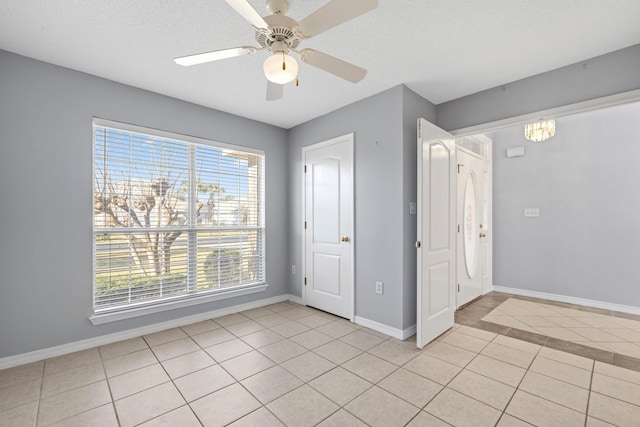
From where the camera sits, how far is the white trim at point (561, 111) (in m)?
2.25

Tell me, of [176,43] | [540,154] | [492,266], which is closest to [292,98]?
[176,43]

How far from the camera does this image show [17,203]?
2.32 meters

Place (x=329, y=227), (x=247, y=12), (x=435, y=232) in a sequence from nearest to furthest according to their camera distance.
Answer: (x=247, y=12) < (x=435, y=232) < (x=329, y=227)

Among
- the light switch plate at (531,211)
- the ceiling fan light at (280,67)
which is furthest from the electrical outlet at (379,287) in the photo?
the light switch plate at (531,211)

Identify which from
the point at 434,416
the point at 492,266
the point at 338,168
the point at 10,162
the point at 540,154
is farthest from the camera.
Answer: the point at 492,266

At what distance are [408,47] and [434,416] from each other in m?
2.63

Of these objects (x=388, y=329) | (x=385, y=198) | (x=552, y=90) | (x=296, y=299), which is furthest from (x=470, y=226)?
(x=296, y=299)

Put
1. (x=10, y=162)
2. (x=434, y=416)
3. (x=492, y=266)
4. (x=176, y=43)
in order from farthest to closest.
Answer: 1. (x=492, y=266)
2. (x=10, y=162)
3. (x=176, y=43)
4. (x=434, y=416)

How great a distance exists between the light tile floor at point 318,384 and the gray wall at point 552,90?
7.49ft

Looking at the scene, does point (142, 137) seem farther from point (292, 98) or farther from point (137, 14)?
point (292, 98)

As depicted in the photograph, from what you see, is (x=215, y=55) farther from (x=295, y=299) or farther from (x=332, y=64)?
(x=295, y=299)

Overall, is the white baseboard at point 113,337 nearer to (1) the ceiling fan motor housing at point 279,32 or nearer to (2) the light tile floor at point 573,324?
(1) the ceiling fan motor housing at point 279,32

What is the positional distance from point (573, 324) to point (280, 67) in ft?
13.4

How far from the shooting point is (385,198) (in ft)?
9.95
